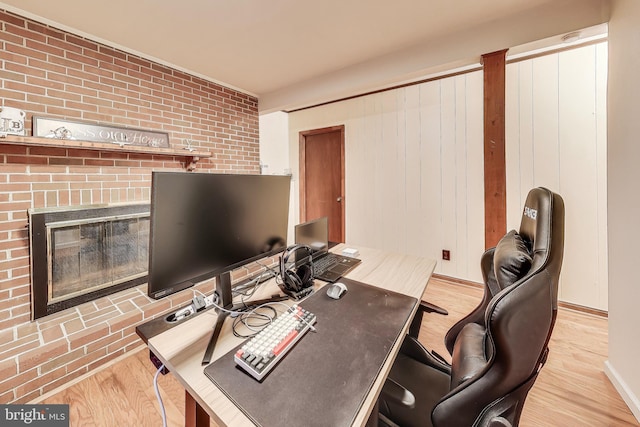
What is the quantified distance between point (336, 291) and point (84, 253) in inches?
79.9

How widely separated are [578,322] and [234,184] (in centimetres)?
294

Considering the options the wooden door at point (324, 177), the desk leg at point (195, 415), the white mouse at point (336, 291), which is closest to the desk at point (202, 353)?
the desk leg at point (195, 415)

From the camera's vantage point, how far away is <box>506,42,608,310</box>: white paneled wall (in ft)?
7.00

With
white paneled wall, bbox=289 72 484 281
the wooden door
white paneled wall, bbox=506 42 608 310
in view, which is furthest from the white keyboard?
the wooden door

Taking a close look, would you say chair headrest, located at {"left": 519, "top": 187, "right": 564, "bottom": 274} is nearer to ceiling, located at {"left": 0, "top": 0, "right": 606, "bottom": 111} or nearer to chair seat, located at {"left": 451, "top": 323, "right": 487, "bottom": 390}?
chair seat, located at {"left": 451, "top": 323, "right": 487, "bottom": 390}

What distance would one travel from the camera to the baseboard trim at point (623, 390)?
1.29 meters

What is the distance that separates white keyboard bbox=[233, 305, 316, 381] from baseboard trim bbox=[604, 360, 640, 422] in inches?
69.6

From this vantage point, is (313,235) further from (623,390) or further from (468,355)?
(623,390)

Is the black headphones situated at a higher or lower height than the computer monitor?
lower

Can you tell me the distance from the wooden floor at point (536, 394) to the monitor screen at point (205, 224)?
100 centimetres

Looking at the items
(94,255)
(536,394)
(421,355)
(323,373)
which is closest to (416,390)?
(421,355)

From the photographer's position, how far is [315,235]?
1729 millimetres

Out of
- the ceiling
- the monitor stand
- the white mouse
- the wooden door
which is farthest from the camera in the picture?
the wooden door

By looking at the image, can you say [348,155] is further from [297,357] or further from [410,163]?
[297,357]
